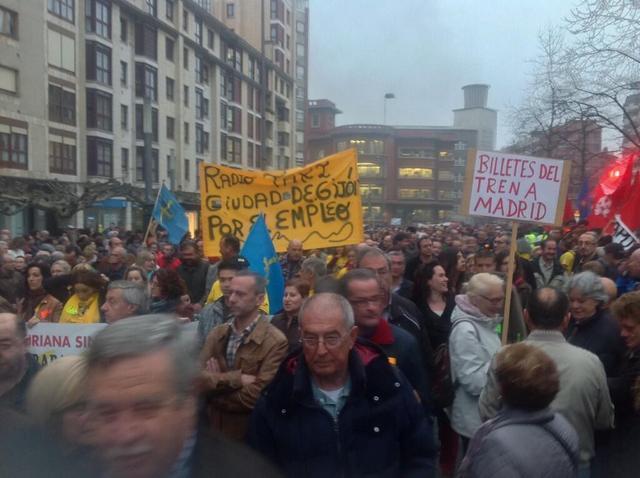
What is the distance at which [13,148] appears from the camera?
29.6 meters

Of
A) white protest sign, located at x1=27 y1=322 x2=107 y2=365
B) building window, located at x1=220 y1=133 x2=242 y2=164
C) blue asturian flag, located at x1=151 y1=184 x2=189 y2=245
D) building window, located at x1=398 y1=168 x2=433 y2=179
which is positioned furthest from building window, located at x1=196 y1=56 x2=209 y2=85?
building window, located at x1=398 y1=168 x2=433 y2=179

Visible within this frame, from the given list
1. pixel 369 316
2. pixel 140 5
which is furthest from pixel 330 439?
pixel 140 5

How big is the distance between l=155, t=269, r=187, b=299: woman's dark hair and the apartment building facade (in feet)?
52.5

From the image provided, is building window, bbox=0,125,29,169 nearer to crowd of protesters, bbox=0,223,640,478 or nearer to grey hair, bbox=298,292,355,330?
crowd of protesters, bbox=0,223,640,478

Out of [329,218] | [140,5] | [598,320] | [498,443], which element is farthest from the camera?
[140,5]

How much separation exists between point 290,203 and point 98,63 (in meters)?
32.0

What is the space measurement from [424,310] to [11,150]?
94.4 feet

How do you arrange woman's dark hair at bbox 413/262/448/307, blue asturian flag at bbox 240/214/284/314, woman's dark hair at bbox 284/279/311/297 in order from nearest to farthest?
woman's dark hair at bbox 284/279/311/297
woman's dark hair at bbox 413/262/448/307
blue asturian flag at bbox 240/214/284/314

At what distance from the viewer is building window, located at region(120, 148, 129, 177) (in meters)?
37.9

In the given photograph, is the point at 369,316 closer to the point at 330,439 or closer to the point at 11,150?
the point at 330,439

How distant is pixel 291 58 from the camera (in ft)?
A: 217

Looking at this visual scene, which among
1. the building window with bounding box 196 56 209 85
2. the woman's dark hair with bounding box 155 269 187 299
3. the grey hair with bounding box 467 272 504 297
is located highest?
the building window with bounding box 196 56 209 85

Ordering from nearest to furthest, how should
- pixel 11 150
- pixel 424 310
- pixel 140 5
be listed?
pixel 424 310 < pixel 11 150 < pixel 140 5

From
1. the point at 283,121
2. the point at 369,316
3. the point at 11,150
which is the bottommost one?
the point at 369,316
